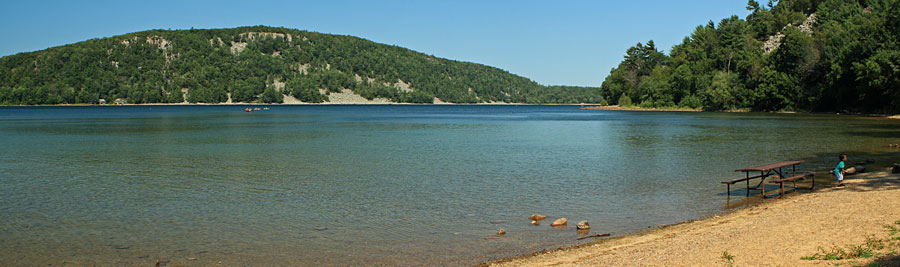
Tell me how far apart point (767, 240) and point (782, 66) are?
111m

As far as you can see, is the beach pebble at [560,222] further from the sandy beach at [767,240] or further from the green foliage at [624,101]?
the green foliage at [624,101]

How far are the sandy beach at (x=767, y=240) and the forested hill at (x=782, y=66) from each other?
69.9 meters

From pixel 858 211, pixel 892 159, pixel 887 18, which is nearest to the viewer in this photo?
pixel 858 211

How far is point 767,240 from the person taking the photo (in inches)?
447

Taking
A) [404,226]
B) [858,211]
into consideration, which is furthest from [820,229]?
[404,226]

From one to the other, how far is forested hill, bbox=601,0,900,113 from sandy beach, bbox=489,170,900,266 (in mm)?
69938

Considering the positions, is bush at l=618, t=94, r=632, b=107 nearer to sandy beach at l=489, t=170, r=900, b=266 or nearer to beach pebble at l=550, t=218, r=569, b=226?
sandy beach at l=489, t=170, r=900, b=266

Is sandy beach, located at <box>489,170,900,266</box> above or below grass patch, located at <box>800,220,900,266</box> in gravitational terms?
below

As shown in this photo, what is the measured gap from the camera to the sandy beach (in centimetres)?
988

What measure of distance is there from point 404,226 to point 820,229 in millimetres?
9128

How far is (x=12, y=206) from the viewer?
18859mm

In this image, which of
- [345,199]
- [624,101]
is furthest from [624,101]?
[345,199]

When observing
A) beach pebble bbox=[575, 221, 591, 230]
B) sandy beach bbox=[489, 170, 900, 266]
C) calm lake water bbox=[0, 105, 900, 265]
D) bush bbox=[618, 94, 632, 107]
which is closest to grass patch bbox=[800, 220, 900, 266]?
sandy beach bbox=[489, 170, 900, 266]

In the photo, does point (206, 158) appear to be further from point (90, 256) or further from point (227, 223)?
point (90, 256)
